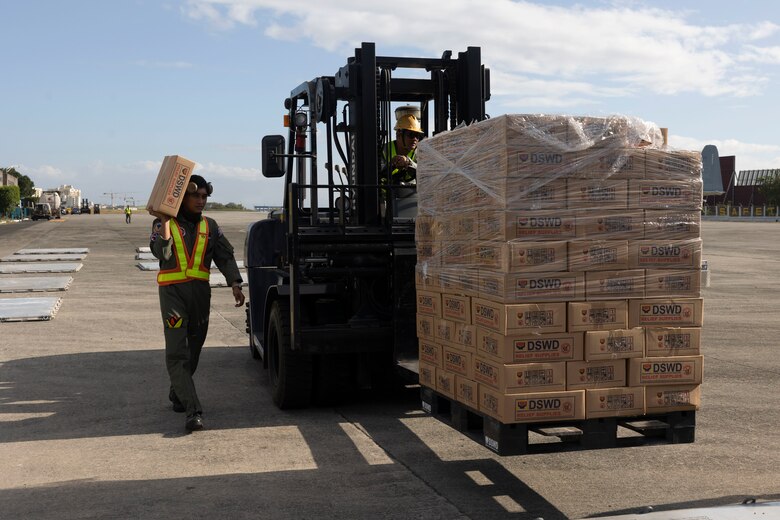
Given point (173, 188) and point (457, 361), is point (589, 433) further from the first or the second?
point (173, 188)

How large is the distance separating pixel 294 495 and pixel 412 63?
155 inches

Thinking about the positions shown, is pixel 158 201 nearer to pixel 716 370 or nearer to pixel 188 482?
pixel 188 482

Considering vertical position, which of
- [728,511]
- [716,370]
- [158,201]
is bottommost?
[716,370]

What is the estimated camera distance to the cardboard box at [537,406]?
440 cm

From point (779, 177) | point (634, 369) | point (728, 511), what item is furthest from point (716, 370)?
point (779, 177)

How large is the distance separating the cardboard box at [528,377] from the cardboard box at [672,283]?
0.65 meters

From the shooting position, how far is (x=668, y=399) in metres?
4.65

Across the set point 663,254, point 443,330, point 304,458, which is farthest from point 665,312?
point 304,458

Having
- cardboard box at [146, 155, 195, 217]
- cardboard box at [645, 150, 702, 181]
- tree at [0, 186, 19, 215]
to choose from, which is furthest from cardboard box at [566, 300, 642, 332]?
tree at [0, 186, 19, 215]

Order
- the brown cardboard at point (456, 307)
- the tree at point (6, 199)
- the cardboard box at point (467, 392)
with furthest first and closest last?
the tree at point (6, 199) → the brown cardboard at point (456, 307) → the cardboard box at point (467, 392)

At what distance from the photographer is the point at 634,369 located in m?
4.59

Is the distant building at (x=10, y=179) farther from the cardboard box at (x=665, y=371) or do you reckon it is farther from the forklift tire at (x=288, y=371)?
the cardboard box at (x=665, y=371)

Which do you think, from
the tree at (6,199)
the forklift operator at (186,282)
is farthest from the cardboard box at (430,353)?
the tree at (6,199)

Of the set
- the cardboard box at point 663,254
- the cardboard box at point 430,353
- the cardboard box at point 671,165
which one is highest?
the cardboard box at point 671,165
